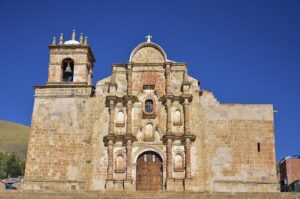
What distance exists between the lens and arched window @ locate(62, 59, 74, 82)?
24.3 metres

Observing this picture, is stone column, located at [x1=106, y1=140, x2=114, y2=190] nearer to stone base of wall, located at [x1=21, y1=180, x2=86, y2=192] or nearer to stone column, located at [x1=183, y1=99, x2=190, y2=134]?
stone base of wall, located at [x1=21, y1=180, x2=86, y2=192]

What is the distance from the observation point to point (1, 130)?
9319 centimetres

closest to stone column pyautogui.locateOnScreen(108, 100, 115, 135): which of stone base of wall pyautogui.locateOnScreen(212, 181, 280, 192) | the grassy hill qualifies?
stone base of wall pyautogui.locateOnScreen(212, 181, 280, 192)

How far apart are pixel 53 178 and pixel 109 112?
13.8 ft

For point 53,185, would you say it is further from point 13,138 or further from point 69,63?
point 13,138

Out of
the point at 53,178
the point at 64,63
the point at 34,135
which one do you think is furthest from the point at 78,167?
the point at 64,63

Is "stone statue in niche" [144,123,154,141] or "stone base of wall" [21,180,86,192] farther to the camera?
"stone statue in niche" [144,123,154,141]

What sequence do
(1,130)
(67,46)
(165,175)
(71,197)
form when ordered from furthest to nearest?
(1,130) → (67,46) → (165,175) → (71,197)

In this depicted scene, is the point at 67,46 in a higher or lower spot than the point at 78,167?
higher

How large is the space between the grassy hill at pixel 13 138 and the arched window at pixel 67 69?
5620cm

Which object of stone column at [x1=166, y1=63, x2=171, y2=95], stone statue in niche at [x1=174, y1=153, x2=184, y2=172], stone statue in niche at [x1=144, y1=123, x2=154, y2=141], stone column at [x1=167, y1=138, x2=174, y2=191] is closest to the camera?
stone column at [x1=167, y1=138, x2=174, y2=191]

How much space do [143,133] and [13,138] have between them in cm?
7063

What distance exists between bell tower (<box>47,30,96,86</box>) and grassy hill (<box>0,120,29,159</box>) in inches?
2230

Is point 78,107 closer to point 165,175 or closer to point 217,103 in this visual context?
point 165,175
